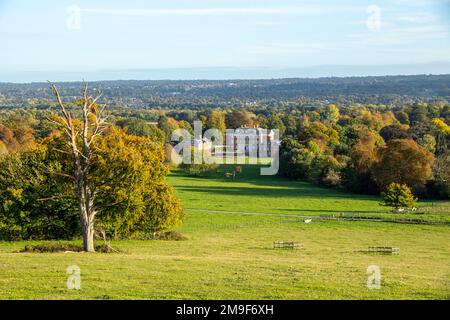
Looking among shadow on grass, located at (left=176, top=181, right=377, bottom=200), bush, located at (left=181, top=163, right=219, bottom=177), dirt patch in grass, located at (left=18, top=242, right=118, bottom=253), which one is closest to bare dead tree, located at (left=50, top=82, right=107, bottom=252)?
dirt patch in grass, located at (left=18, top=242, right=118, bottom=253)

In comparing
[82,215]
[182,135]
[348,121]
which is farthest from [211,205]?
[348,121]

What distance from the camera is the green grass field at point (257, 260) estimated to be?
58.5 ft

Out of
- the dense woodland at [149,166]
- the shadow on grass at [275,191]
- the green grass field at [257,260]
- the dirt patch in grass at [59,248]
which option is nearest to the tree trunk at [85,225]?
the dirt patch in grass at [59,248]

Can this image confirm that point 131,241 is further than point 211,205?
No

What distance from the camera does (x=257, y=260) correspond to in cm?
2606

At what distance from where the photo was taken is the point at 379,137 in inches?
4146

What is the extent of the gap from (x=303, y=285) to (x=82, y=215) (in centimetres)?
1440

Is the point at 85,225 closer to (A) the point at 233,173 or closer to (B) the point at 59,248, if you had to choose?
(B) the point at 59,248

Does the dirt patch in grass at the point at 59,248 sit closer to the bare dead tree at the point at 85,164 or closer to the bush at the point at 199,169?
the bare dead tree at the point at 85,164

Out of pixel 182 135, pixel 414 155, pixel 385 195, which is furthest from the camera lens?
pixel 182 135

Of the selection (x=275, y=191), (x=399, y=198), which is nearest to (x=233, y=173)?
(x=275, y=191)

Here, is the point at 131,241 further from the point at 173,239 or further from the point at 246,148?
the point at 246,148

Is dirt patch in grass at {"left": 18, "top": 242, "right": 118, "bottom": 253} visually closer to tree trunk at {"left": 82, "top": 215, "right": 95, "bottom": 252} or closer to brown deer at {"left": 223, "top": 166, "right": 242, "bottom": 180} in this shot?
tree trunk at {"left": 82, "top": 215, "right": 95, "bottom": 252}

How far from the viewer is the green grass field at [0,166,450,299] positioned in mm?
17828
